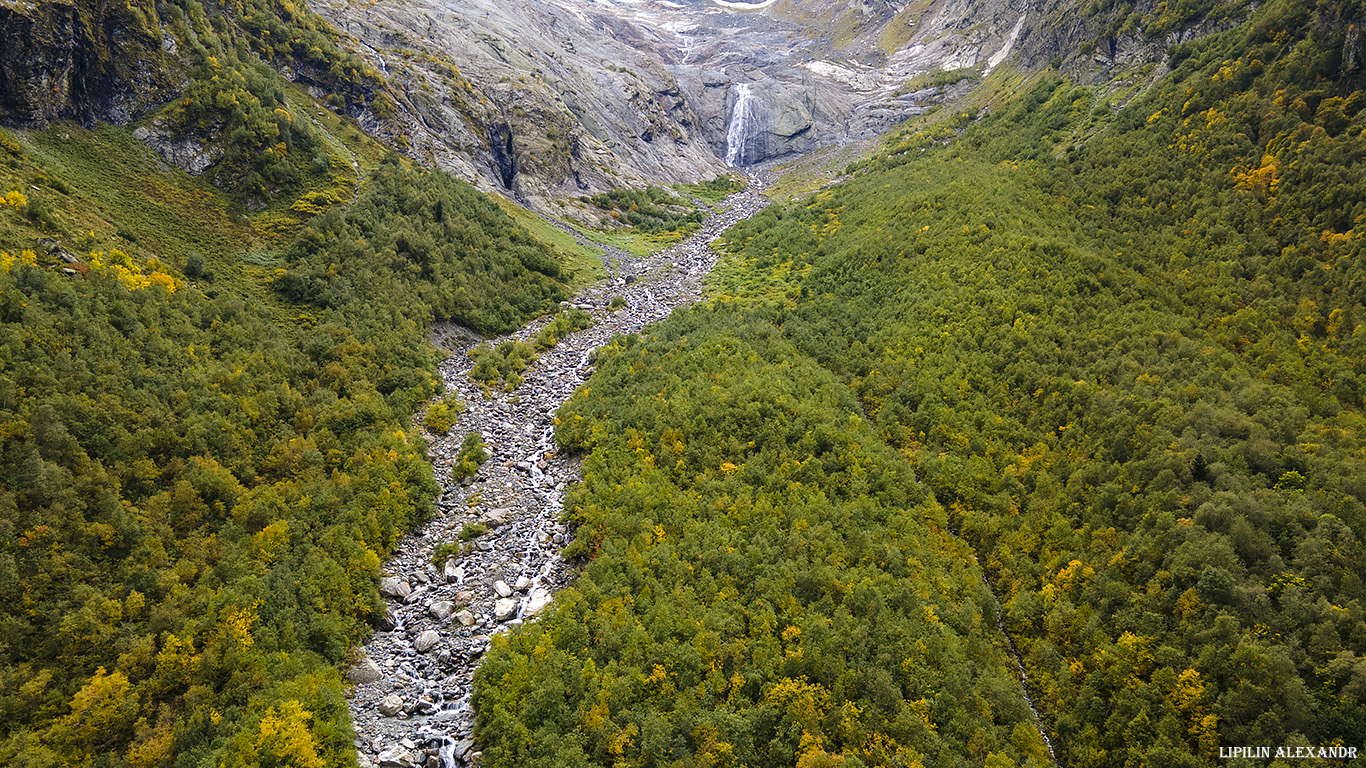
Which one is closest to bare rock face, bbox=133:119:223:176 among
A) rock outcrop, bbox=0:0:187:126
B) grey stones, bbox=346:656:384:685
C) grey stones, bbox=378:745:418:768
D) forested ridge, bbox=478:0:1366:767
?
rock outcrop, bbox=0:0:187:126

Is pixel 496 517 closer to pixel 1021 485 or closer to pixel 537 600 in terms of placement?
pixel 537 600

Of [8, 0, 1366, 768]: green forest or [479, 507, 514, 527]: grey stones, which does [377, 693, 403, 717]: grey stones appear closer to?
[8, 0, 1366, 768]: green forest

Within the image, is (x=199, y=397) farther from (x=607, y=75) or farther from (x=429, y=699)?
(x=607, y=75)

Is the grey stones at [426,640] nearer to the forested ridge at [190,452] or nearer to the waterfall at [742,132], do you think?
the forested ridge at [190,452]

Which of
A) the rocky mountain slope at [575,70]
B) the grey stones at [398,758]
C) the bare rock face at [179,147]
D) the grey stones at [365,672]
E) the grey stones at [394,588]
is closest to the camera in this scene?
the grey stones at [398,758]

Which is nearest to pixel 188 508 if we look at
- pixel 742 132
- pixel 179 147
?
pixel 179 147

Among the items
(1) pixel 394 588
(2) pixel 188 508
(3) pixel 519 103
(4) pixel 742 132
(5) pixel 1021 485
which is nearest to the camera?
(2) pixel 188 508

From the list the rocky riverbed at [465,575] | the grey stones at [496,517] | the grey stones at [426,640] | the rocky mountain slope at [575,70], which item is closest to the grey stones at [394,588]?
the rocky riverbed at [465,575]
